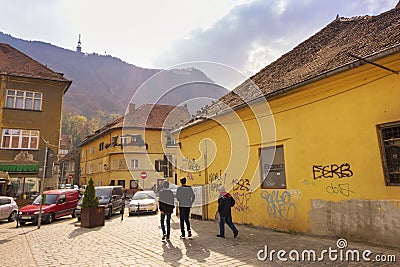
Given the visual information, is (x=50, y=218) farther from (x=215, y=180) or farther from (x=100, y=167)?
(x=100, y=167)

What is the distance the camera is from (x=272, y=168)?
10180 mm

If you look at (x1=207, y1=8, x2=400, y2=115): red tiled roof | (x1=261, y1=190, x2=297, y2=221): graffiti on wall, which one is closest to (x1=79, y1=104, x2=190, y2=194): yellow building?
(x1=207, y1=8, x2=400, y2=115): red tiled roof

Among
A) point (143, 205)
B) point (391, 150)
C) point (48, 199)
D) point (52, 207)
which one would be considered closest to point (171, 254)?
point (391, 150)

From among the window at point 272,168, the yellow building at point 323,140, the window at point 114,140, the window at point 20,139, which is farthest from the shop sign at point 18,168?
the window at point 272,168

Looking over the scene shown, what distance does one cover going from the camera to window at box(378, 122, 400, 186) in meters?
6.85

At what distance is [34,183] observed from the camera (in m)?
24.3

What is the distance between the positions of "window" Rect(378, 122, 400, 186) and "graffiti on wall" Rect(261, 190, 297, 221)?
2.91m

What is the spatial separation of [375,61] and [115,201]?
1567 centimetres

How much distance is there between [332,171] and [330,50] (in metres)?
4.59

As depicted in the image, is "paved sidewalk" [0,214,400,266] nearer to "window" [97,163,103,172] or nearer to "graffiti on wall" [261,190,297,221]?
"graffiti on wall" [261,190,297,221]

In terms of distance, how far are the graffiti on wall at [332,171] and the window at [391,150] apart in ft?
2.86

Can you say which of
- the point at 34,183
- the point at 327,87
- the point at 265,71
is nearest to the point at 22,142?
the point at 34,183

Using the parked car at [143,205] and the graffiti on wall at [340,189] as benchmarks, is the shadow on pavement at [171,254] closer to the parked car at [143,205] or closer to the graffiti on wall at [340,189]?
the graffiti on wall at [340,189]

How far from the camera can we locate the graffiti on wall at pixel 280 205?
9.09 meters
